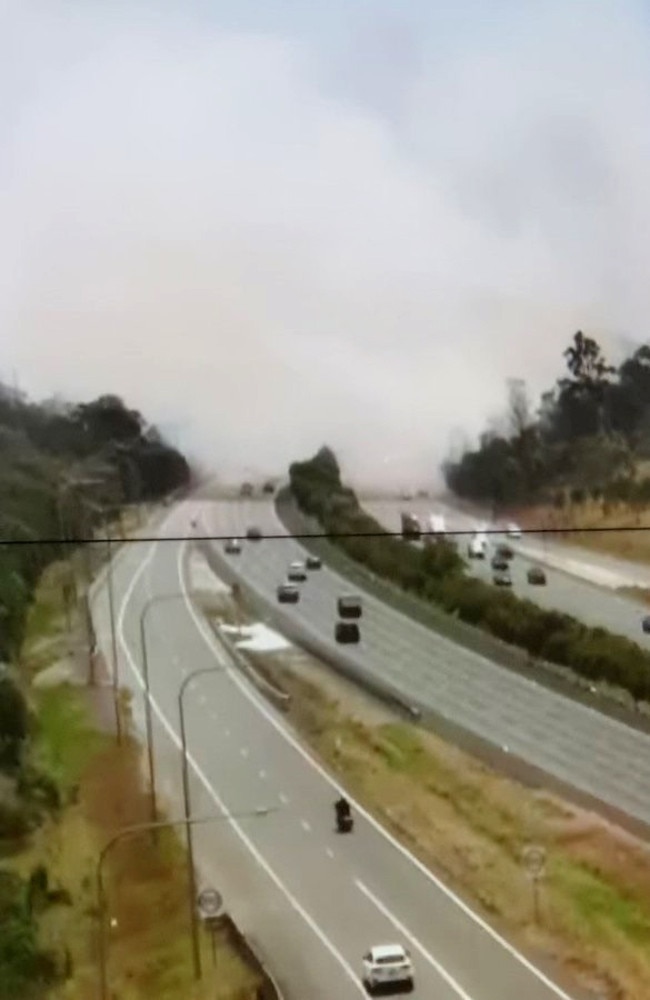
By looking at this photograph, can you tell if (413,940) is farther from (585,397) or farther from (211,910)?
(585,397)

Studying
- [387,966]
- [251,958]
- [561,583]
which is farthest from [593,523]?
[251,958]

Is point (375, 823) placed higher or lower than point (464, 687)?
→ lower

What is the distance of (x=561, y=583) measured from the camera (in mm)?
2695

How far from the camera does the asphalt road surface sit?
2.44 m

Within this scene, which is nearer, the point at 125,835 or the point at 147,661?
the point at 125,835

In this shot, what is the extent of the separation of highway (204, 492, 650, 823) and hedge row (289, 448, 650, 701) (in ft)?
0.18

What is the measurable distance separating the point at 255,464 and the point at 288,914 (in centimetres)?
72

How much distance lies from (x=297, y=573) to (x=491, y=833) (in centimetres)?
52

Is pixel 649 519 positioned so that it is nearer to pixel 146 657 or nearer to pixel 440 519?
pixel 440 519

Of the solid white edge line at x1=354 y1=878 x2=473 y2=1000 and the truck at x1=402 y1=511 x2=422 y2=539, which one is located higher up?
the truck at x1=402 y1=511 x2=422 y2=539

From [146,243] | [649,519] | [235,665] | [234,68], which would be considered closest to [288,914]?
[235,665]

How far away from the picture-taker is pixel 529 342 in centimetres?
272

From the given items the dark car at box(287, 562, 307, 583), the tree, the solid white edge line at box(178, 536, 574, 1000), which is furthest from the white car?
the tree

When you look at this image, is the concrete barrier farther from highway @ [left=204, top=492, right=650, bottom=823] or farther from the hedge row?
the hedge row
